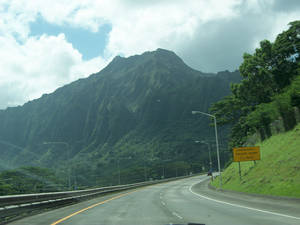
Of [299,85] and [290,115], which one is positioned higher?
[299,85]

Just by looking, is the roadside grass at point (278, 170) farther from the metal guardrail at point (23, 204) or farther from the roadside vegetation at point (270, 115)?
the metal guardrail at point (23, 204)

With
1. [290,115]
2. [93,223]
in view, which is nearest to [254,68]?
[290,115]

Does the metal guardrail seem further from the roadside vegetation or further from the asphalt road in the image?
the roadside vegetation

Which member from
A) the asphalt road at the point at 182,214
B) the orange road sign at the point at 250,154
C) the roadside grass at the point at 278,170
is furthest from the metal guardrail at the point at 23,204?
the orange road sign at the point at 250,154

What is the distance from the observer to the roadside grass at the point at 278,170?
25817 mm

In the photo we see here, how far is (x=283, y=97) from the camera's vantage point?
154ft

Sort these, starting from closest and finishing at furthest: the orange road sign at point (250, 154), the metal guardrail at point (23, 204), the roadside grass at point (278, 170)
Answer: the metal guardrail at point (23, 204) < the roadside grass at point (278, 170) < the orange road sign at point (250, 154)

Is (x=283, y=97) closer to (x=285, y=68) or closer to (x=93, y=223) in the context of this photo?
(x=285, y=68)

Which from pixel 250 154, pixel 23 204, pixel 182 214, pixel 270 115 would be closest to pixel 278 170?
pixel 250 154

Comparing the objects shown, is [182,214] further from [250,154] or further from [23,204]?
[250,154]

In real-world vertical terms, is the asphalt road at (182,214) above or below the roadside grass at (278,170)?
below

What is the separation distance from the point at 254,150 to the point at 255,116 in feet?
55.3

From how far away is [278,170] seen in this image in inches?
1225

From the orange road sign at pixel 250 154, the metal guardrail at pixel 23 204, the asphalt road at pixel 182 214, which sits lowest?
the asphalt road at pixel 182 214
